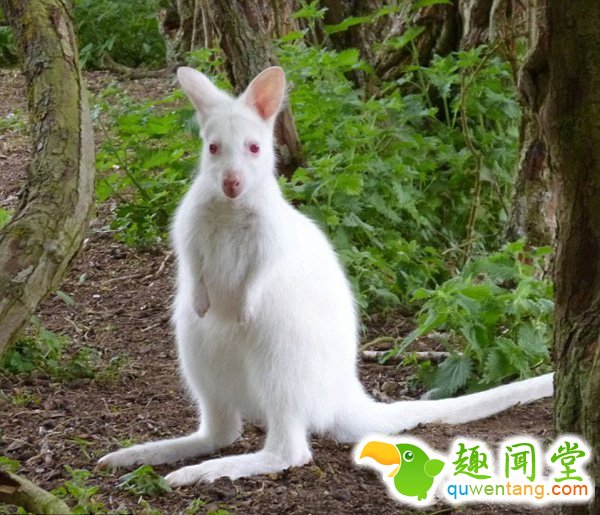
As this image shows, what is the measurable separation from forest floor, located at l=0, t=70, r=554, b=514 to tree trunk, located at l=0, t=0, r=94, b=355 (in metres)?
0.62

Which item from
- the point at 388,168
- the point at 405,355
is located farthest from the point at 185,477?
the point at 388,168

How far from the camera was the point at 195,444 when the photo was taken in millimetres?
3594

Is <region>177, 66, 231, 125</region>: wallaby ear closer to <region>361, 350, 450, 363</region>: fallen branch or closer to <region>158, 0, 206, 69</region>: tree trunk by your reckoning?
<region>361, 350, 450, 363</region>: fallen branch

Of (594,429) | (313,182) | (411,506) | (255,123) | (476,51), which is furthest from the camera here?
(476,51)

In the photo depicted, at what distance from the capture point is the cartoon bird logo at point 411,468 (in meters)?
3.09

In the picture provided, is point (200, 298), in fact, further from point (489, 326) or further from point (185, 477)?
point (489, 326)

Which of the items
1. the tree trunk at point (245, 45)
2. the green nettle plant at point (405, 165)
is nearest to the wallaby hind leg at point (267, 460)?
the green nettle plant at point (405, 165)

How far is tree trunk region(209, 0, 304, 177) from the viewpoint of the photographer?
5.29 m

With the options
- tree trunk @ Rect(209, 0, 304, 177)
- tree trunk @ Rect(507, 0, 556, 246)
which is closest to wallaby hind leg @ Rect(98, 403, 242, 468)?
tree trunk @ Rect(209, 0, 304, 177)

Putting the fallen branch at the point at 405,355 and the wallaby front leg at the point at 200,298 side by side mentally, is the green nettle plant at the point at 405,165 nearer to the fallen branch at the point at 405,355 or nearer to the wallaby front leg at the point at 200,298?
the fallen branch at the point at 405,355

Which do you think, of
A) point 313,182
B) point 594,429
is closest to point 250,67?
point 313,182

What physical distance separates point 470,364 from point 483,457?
1079mm

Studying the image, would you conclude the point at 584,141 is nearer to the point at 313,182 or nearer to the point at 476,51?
the point at 313,182

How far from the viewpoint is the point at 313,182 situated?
17.0 ft
